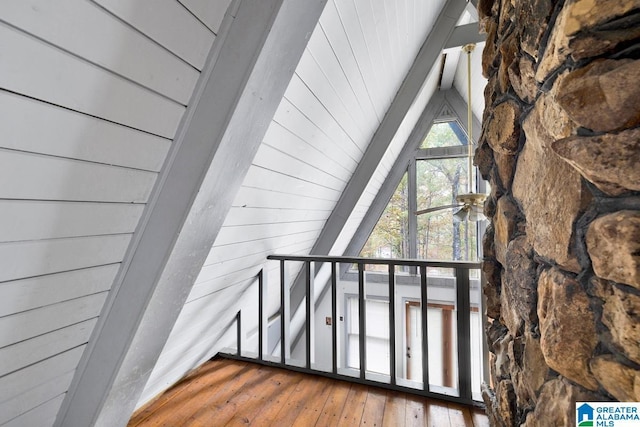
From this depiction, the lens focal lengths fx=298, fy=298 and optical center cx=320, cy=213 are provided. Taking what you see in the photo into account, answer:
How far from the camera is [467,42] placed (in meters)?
2.47

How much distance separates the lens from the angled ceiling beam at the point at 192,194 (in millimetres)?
924

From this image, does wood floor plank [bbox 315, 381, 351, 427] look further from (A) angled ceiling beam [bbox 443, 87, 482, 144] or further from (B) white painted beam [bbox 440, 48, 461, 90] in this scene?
(A) angled ceiling beam [bbox 443, 87, 482, 144]

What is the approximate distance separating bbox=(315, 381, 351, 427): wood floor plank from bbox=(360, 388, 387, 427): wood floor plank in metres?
0.15

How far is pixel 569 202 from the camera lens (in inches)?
28.3

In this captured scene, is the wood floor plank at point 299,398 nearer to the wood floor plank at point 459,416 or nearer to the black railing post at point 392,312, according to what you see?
the black railing post at point 392,312

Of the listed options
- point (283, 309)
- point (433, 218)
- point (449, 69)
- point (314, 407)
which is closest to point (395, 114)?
point (283, 309)

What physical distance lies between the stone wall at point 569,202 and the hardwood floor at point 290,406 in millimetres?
898

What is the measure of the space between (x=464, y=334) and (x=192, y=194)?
72.7 inches

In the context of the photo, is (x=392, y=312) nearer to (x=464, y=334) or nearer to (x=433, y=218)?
(x=464, y=334)

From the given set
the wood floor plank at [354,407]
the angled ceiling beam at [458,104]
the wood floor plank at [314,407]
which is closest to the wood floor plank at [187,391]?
the wood floor plank at [314,407]

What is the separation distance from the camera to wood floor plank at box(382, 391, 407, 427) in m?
1.77

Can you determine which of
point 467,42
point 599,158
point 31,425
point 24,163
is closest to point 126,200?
point 24,163

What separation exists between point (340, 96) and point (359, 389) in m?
1.99

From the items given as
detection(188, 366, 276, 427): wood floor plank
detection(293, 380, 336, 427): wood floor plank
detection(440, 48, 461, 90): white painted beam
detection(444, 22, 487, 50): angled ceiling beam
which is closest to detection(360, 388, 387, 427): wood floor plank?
detection(293, 380, 336, 427): wood floor plank
